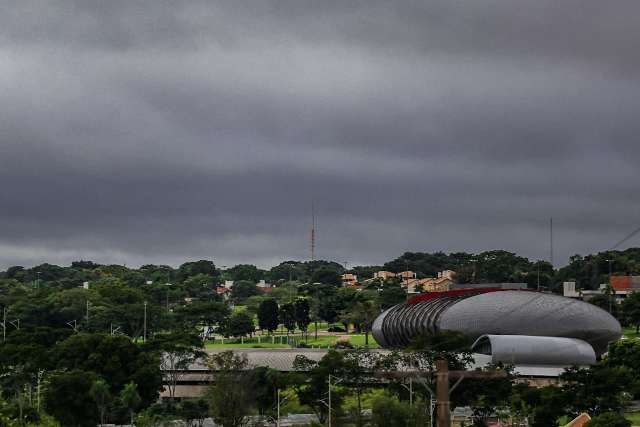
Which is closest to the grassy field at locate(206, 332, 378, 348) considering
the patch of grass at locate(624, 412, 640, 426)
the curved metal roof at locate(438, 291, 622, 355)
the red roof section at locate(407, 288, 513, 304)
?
the red roof section at locate(407, 288, 513, 304)

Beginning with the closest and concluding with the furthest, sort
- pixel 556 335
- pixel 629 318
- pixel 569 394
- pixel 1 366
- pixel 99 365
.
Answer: pixel 569 394, pixel 99 365, pixel 1 366, pixel 556 335, pixel 629 318

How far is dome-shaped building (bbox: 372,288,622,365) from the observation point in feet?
437

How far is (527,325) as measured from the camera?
5497 inches

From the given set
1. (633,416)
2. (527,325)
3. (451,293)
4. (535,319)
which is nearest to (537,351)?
(527,325)

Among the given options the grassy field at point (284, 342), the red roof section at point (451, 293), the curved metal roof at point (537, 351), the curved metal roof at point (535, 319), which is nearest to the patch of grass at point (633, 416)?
the curved metal roof at point (537, 351)

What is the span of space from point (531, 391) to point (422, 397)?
8.57 meters

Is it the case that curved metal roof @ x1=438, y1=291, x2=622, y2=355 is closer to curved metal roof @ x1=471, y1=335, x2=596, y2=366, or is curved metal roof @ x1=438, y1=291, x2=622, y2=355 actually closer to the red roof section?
curved metal roof @ x1=471, y1=335, x2=596, y2=366

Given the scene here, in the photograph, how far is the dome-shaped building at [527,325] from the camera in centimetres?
13325

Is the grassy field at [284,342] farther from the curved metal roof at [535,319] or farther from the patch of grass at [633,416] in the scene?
the patch of grass at [633,416]

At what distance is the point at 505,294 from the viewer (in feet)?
477

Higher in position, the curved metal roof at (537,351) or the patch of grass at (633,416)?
the curved metal roof at (537,351)

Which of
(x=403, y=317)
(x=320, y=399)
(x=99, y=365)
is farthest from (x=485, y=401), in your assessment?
(x=403, y=317)

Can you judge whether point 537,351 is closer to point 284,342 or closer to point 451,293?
point 451,293

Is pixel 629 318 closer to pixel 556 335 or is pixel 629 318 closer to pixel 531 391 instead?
pixel 556 335
